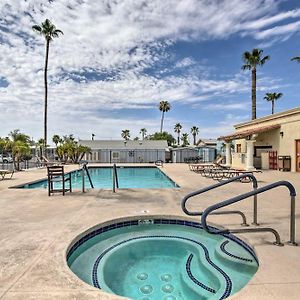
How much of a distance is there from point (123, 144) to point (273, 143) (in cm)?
2060

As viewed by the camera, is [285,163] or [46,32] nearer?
[285,163]

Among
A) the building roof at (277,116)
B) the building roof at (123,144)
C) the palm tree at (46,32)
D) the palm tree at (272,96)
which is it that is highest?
the palm tree at (46,32)

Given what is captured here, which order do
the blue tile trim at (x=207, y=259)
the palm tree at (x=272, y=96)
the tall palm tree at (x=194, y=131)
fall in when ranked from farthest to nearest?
1. the tall palm tree at (x=194, y=131)
2. the palm tree at (x=272, y=96)
3. the blue tile trim at (x=207, y=259)

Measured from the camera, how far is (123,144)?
3591cm

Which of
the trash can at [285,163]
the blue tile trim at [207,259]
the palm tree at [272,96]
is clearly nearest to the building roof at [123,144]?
the trash can at [285,163]

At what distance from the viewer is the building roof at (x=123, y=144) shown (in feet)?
115

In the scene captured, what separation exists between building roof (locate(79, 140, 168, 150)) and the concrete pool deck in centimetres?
2549

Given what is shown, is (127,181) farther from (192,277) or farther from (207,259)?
(192,277)

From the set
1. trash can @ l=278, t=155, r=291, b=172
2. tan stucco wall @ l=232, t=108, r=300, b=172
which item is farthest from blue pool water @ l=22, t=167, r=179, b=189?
trash can @ l=278, t=155, r=291, b=172

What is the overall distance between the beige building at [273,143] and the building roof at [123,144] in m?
13.8

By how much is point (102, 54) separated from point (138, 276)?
56.2 feet

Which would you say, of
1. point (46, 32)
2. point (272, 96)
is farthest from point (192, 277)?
point (272, 96)

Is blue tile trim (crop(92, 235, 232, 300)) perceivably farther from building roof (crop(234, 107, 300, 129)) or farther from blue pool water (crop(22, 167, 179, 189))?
building roof (crop(234, 107, 300, 129))

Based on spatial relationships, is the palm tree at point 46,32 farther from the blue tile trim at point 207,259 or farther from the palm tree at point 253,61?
the blue tile trim at point 207,259
